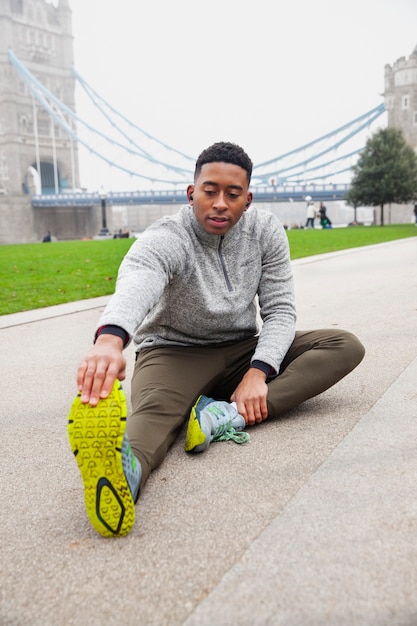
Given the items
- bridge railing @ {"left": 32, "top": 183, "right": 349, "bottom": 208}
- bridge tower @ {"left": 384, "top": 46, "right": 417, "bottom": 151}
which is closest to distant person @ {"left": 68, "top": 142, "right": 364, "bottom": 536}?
bridge railing @ {"left": 32, "top": 183, "right": 349, "bottom": 208}

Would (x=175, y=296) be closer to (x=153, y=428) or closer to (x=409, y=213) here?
(x=153, y=428)

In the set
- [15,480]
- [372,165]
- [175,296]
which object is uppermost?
[372,165]

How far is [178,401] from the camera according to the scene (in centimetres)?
210

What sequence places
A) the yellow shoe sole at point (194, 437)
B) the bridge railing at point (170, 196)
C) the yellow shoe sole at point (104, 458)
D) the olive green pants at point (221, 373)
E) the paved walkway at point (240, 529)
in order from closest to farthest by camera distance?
the paved walkway at point (240, 529), the yellow shoe sole at point (104, 458), the yellow shoe sole at point (194, 437), the olive green pants at point (221, 373), the bridge railing at point (170, 196)

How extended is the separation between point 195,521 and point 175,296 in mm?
926

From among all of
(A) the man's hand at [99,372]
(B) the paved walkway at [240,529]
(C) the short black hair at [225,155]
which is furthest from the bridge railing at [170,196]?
(A) the man's hand at [99,372]

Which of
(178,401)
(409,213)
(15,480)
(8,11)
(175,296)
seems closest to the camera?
(15,480)

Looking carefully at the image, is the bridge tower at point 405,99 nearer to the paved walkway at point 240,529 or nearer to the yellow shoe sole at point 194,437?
the paved walkway at point 240,529

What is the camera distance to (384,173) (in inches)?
1292

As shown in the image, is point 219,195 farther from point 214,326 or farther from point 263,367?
point 263,367

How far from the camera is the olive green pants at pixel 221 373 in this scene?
6.70 ft

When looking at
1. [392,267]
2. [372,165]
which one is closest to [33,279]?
[392,267]

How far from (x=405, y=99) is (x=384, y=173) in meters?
14.2

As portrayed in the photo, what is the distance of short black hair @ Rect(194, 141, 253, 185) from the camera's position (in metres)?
2.12
